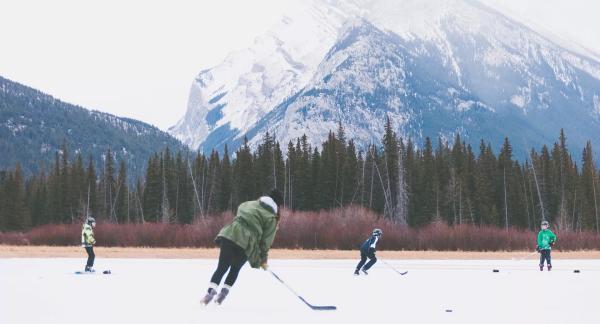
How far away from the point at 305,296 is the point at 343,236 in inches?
1351

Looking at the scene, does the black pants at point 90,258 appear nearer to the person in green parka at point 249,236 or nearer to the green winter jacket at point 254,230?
the person in green parka at point 249,236

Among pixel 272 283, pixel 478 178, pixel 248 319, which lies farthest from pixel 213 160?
pixel 248 319

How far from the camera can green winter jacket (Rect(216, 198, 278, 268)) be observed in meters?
11.7

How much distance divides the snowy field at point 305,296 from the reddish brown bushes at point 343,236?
2781 cm

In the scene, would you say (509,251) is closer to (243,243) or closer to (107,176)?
(243,243)

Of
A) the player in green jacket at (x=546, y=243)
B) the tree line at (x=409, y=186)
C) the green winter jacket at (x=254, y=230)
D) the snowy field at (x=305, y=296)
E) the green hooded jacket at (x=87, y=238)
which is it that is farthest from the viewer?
the tree line at (x=409, y=186)

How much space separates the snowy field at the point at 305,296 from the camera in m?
10.8

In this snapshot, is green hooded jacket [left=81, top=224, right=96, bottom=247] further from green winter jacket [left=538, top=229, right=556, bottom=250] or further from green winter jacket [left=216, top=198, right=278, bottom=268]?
green winter jacket [left=538, top=229, right=556, bottom=250]

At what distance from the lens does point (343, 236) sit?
161 feet

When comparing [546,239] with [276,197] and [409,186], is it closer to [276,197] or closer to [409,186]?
[276,197]

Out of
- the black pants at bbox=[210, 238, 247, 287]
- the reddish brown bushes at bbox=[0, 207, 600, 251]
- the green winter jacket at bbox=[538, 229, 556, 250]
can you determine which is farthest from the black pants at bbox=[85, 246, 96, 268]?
the reddish brown bushes at bbox=[0, 207, 600, 251]

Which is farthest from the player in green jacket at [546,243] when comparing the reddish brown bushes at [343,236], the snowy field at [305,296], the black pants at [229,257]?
the reddish brown bushes at [343,236]

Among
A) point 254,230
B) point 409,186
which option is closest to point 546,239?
point 254,230

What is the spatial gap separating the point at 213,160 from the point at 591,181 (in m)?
60.9
